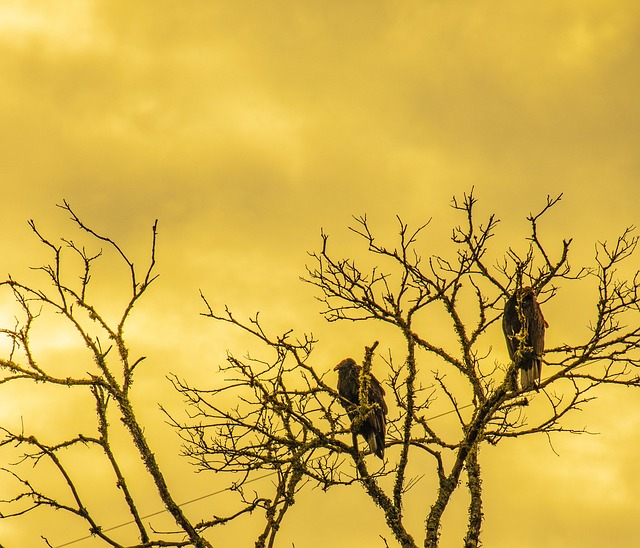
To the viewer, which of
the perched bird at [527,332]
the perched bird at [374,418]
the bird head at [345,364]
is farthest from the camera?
the bird head at [345,364]

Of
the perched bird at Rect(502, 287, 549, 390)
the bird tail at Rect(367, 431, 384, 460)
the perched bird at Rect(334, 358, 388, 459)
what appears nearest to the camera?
the perched bird at Rect(502, 287, 549, 390)

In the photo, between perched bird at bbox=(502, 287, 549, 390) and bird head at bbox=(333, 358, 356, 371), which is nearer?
perched bird at bbox=(502, 287, 549, 390)

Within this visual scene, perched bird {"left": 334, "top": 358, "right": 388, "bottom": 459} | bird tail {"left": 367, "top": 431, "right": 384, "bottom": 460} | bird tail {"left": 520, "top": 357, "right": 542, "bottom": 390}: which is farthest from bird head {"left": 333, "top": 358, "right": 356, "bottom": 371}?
bird tail {"left": 520, "top": 357, "right": 542, "bottom": 390}

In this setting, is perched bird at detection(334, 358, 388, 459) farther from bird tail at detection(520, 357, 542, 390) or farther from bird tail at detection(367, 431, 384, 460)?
bird tail at detection(520, 357, 542, 390)

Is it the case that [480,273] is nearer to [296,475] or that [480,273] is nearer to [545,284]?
[545,284]

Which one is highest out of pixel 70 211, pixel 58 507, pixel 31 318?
pixel 70 211

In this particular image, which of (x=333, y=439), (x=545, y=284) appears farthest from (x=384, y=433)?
(x=545, y=284)

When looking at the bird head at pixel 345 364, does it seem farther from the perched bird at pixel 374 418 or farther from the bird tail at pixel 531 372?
the bird tail at pixel 531 372

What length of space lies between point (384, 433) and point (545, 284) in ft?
7.19

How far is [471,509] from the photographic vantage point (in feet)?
24.8

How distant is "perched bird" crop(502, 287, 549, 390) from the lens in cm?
745

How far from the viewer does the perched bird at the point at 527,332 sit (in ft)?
24.4

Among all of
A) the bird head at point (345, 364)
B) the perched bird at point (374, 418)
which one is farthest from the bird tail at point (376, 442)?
the bird head at point (345, 364)

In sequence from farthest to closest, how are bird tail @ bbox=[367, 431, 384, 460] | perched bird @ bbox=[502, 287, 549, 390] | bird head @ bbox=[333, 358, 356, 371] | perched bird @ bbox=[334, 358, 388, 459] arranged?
bird head @ bbox=[333, 358, 356, 371] → bird tail @ bbox=[367, 431, 384, 460] → perched bird @ bbox=[334, 358, 388, 459] → perched bird @ bbox=[502, 287, 549, 390]
